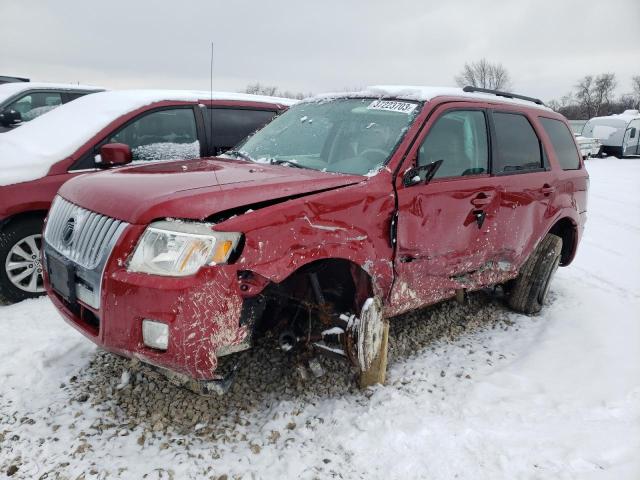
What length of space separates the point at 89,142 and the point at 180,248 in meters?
2.61

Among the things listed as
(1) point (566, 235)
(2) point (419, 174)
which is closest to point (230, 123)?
(2) point (419, 174)

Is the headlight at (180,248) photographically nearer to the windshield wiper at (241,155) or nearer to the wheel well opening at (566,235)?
the windshield wiper at (241,155)

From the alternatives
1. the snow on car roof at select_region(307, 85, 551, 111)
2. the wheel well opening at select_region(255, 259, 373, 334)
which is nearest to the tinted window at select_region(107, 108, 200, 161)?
the snow on car roof at select_region(307, 85, 551, 111)

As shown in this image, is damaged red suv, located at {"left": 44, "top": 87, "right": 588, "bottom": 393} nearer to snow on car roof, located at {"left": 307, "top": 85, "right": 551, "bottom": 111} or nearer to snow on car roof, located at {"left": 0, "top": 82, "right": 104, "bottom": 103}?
snow on car roof, located at {"left": 307, "top": 85, "right": 551, "bottom": 111}

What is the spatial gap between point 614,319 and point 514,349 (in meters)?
1.20

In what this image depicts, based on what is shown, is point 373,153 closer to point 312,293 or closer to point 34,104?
point 312,293

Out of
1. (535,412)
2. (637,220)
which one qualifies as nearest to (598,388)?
(535,412)

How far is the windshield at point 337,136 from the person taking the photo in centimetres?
300

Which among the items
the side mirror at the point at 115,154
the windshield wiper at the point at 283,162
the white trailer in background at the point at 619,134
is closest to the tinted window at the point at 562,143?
the windshield wiper at the point at 283,162

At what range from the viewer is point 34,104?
7828mm

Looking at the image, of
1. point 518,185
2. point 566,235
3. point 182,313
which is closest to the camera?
point 182,313

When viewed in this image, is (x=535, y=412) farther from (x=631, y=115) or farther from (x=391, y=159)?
(x=631, y=115)

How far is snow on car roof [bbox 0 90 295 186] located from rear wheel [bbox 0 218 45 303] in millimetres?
385

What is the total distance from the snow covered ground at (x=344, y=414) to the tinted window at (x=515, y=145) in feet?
4.58
